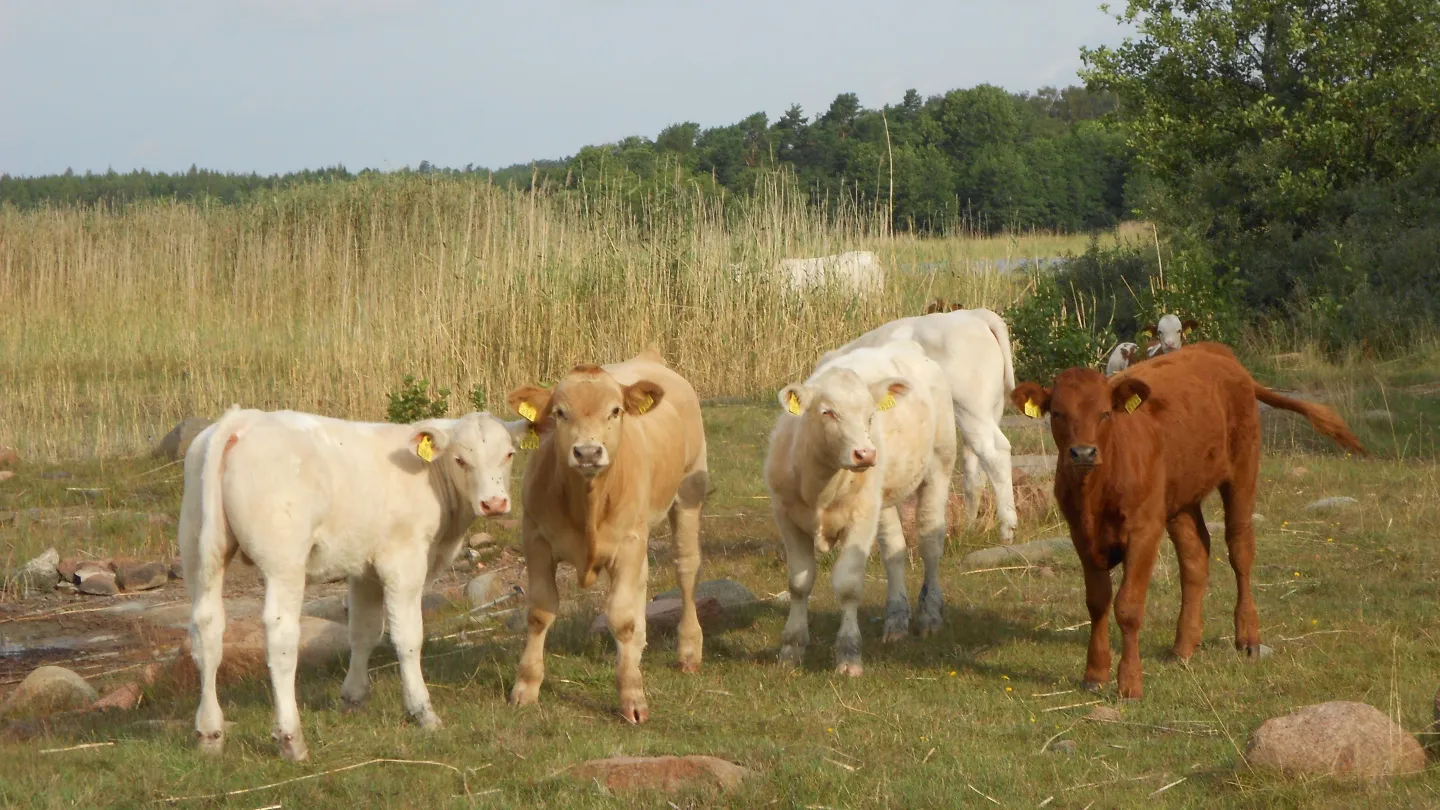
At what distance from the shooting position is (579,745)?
647 centimetres

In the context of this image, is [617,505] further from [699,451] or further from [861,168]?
[861,168]

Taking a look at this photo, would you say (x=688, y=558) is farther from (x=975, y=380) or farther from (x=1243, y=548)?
(x=975, y=380)

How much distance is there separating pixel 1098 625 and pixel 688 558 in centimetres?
239

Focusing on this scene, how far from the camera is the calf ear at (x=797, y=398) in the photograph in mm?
8172

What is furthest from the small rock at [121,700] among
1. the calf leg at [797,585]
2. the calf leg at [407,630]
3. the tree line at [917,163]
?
the tree line at [917,163]

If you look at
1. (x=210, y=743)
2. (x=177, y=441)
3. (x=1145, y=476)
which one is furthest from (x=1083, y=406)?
(x=177, y=441)

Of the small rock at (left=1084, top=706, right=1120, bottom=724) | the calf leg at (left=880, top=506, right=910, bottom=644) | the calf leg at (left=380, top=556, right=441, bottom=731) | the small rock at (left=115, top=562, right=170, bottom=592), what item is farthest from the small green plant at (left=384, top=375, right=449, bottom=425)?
the small rock at (left=1084, top=706, right=1120, bottom=724)

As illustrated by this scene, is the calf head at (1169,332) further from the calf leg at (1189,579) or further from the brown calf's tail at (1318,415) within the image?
the calf leg at (1189,579)

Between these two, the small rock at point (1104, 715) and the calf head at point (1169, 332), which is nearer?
the small rock at point (1104, 715)

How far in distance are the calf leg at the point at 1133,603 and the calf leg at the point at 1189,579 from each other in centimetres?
65

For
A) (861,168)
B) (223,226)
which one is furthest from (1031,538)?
(861,168)

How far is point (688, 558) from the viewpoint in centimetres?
866

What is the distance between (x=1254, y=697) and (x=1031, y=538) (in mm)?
4298

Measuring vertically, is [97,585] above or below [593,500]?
below
